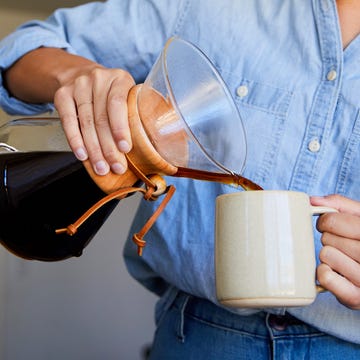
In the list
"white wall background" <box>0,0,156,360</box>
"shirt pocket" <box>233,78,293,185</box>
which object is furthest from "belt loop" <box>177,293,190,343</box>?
"white wall background" <box>0,0,156,360</box>

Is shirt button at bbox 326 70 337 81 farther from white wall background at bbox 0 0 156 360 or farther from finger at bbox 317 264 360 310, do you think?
white wall background at bbox 0 0 156 360

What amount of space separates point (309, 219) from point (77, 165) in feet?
0.76

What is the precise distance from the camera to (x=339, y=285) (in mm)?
696

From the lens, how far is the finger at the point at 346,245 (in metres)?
0.71

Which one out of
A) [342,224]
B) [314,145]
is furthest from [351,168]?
[342,224]

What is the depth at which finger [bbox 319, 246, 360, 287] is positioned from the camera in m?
0.70

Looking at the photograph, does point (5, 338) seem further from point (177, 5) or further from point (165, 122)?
point (165, 122)

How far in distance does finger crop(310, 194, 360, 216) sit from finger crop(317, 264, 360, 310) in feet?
0.22

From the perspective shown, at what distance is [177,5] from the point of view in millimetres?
989

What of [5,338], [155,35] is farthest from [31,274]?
[155,35]

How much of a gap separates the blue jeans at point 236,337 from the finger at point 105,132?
33cm

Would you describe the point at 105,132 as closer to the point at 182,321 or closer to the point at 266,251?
the point at 266,251

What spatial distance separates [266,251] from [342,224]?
10 centimetres

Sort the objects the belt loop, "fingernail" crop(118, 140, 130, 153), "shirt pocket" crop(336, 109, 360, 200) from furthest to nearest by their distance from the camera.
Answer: the belt loop → "shirt pocket" crop(336, 109, 360, 200) → "fingernail" crop(118, 140, 130, 153)
